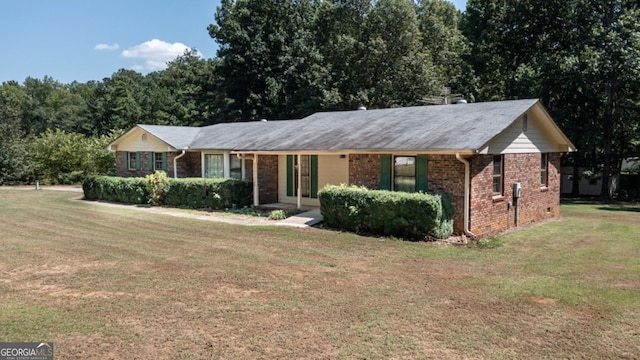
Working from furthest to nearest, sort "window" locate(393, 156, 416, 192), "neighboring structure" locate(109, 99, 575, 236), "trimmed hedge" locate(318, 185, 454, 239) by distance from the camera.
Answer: "window" locate(393, 156, 416, 192) → "neighboring structure" locate(109, 99, 575, 236) → "trimmed hedge" locate(318, 185, 454, 239)

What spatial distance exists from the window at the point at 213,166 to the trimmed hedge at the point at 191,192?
6.89 ft

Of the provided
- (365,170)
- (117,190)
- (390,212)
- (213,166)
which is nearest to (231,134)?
(213,166)

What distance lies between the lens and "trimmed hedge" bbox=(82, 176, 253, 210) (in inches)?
667

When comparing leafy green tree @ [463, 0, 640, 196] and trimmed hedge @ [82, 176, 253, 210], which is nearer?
trimmed hedge @ [82, 176, 253, 210]

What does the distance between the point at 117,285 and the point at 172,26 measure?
910 inches

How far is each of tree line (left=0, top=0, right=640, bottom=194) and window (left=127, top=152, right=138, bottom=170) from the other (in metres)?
11.8

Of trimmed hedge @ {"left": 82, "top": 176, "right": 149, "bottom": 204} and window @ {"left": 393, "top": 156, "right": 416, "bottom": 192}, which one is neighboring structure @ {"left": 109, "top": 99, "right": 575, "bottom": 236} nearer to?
window @ {"left": 393, "top": 156, "right": 416, "bottom": 192}

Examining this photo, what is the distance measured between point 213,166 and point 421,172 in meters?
10.6

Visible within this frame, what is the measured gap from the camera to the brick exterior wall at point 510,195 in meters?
12.0

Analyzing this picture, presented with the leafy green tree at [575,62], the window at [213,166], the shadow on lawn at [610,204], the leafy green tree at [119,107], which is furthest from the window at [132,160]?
the leafy green tree at [119,107]

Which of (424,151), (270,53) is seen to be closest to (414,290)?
(424,151)

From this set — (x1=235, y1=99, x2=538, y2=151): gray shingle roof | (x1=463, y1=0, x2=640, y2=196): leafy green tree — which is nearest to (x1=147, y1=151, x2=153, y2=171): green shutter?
(x1=235, y1=99, x2=538, y2=151): gray shingle roof

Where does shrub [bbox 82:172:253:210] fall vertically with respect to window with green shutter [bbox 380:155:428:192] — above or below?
below

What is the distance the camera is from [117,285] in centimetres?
721
